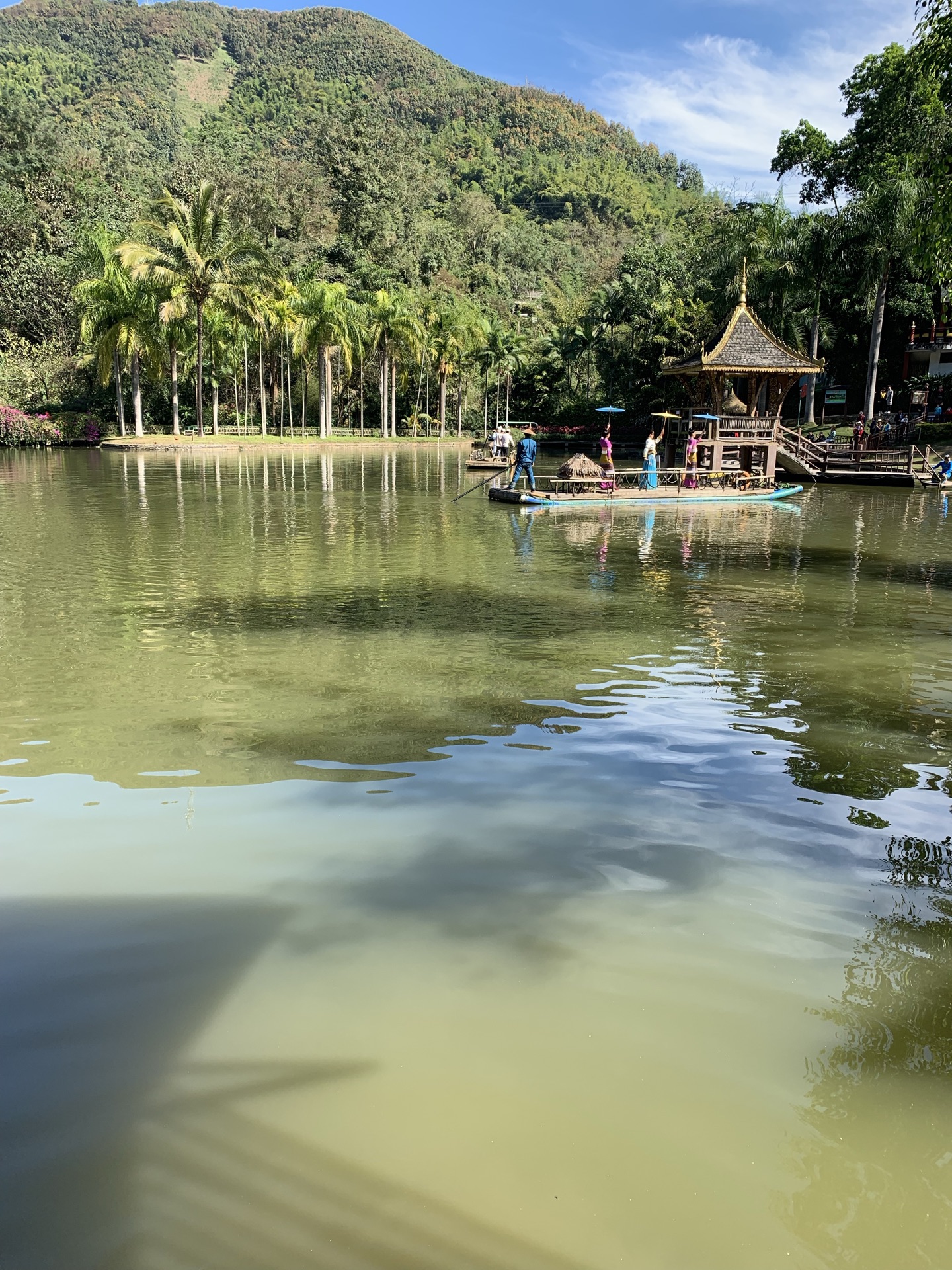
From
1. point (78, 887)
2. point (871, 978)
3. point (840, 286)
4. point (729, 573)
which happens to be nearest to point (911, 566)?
point (729, 573)

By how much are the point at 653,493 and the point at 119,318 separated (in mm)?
34021

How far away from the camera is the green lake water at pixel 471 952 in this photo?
260 cm

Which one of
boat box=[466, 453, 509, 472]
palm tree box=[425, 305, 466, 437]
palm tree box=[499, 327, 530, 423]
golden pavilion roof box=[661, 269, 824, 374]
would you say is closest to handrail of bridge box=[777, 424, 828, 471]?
golden pavilion roof box=[661, 269, 824, 374]

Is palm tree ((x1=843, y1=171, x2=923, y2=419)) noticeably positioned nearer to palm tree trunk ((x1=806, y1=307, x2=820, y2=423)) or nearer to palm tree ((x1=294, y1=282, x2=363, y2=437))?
palm tree trunk ((x1=806, y1=307, x2=820, y2=423))

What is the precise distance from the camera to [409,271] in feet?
257

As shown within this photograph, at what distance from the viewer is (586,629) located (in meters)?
10.4

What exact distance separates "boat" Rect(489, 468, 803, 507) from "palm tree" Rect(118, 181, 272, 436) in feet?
75.9

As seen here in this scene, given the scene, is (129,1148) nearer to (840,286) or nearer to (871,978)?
(871,978)

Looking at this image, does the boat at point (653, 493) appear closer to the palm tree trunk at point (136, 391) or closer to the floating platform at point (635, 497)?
the floating platform at point (635, 497)

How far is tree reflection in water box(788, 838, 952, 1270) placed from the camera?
8.37 feet

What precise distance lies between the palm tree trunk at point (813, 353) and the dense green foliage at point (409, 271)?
333mm

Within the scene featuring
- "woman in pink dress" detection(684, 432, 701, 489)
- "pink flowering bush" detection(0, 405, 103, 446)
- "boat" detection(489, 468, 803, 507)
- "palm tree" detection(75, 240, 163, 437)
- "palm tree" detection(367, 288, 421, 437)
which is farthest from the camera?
"palm tree" detection(367, 288, 421, 437)

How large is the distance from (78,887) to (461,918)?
191 cm

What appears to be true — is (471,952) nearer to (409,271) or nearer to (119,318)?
(119,318)
